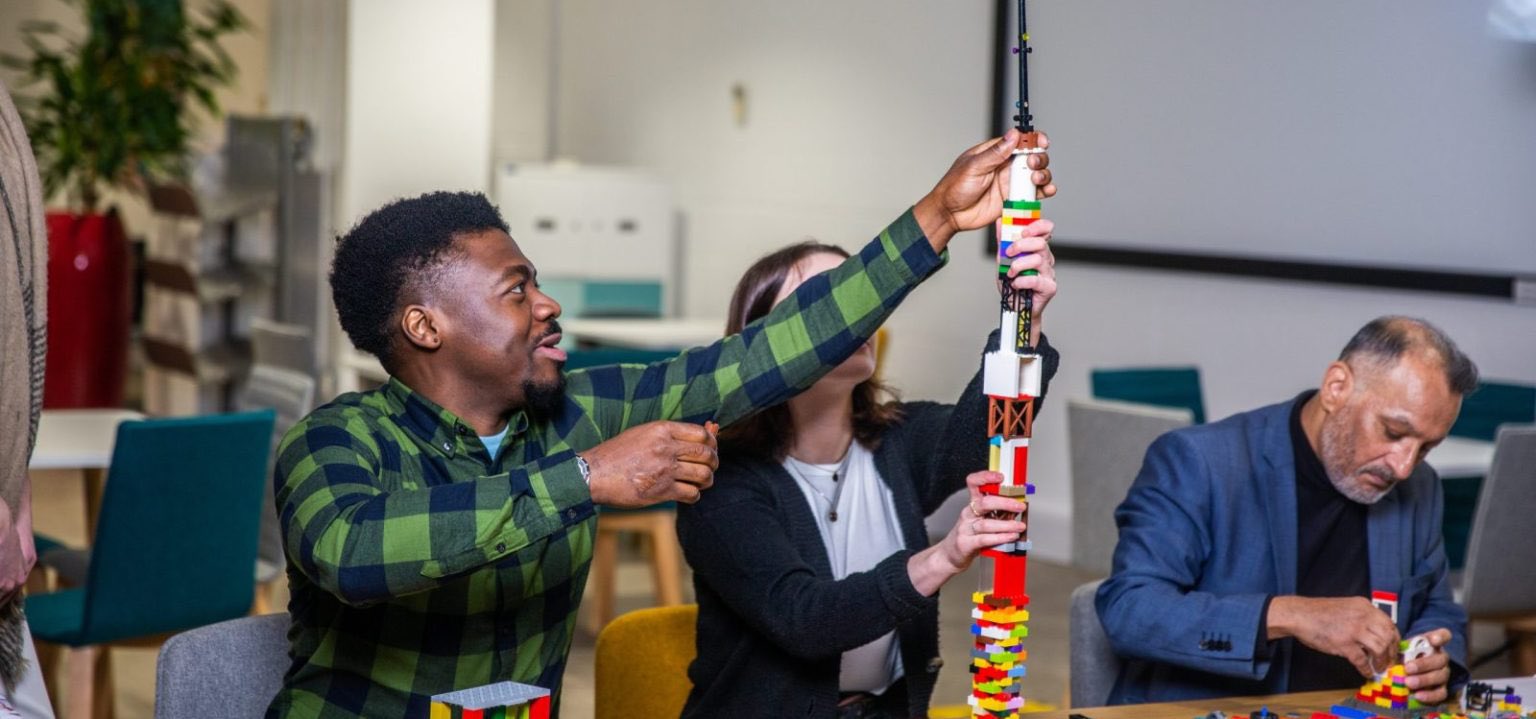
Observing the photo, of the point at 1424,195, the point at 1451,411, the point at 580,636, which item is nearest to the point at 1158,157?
the point at 1424,195

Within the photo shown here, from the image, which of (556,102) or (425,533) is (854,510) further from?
(556,102)

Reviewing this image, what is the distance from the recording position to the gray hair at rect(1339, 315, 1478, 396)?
251 cm

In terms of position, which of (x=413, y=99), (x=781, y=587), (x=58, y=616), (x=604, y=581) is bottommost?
(x=604, y=581)

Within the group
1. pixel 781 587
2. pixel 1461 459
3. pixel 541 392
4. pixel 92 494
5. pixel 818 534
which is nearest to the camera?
pixel 541 392

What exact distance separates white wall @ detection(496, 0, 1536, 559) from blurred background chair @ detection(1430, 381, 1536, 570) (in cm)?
48

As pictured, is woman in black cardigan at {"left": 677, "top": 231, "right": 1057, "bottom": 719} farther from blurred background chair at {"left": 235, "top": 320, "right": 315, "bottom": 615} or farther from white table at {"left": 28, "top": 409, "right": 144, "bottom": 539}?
blurred background chair at {"left": 235, "top": 320, "right": 315, "bottom": 615}

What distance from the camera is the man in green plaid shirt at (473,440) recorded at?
170cm

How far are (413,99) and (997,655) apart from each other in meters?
6.72

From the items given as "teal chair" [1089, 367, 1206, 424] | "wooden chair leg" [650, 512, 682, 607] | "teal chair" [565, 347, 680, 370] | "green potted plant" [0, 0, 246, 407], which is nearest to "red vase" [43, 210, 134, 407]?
"green potted plant" [0, 0, 246, 407]

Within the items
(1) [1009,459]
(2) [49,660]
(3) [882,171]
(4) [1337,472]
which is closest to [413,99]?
(3) [882,171]

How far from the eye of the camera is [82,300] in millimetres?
7559

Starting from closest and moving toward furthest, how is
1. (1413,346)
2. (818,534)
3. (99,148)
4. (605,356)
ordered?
(818,534) < (1413,346) < (605,356) < (99,148)

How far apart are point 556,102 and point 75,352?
129 inches

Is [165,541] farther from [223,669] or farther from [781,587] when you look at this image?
[781,587]
